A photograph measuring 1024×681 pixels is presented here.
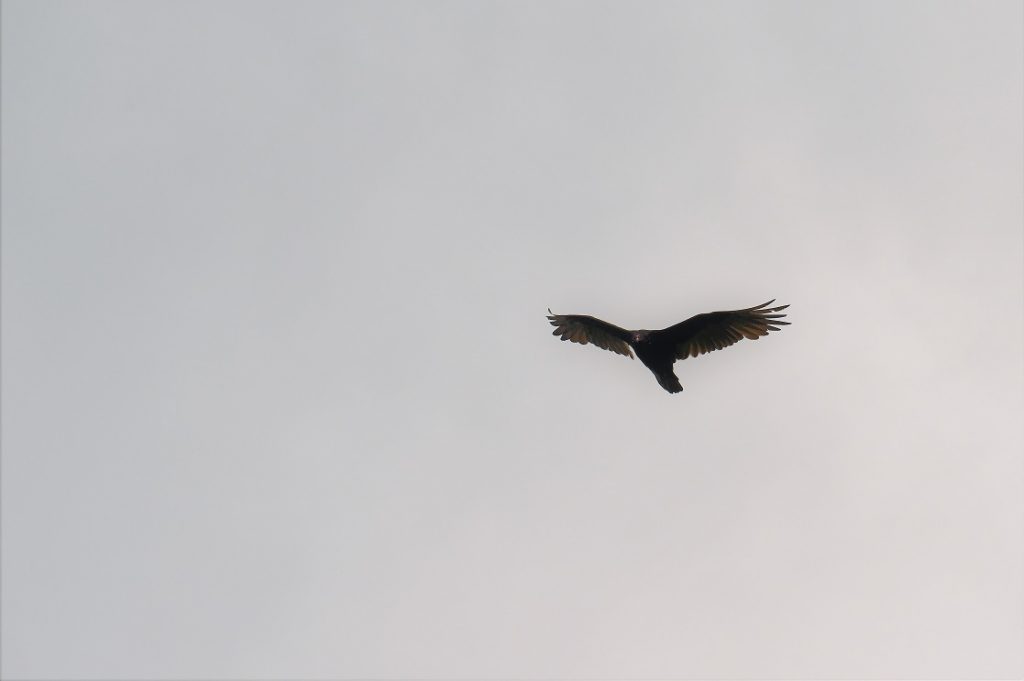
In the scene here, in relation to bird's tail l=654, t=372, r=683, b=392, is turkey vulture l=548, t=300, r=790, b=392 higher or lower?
higher

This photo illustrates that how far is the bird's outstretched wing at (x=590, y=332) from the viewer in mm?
21047

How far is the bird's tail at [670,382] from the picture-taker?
68.1ft

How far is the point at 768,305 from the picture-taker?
2006cm

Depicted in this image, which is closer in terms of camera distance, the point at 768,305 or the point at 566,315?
the point at 768,305

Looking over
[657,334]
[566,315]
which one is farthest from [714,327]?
[566,315]

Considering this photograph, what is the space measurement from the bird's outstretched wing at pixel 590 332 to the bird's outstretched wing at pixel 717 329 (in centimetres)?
80

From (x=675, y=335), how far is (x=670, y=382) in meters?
0.87

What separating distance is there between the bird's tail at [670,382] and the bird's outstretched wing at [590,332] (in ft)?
2.57

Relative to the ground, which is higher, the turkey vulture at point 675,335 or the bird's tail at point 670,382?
the turkey vulture at point 675,335

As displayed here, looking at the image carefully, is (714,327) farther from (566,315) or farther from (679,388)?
(566,315)

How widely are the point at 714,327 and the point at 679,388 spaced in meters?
1.33

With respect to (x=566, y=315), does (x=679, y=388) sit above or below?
below

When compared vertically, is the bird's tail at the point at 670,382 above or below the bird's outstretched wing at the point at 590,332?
below

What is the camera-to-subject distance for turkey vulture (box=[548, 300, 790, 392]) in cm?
2062
